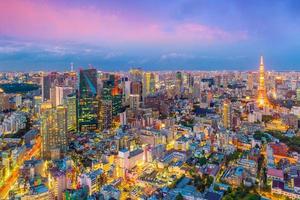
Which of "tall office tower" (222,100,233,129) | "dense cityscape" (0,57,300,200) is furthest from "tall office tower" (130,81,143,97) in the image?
"tall office tower" (222,100,233,129)

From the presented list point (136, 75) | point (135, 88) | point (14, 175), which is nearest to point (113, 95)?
point (135, 88)

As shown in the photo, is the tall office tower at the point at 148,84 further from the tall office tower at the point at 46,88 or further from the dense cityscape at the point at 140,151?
the tall office tower at the point at 46,88

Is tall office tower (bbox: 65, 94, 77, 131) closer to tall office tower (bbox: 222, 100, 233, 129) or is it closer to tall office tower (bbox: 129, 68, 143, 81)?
tall office tower (bbox: 222, 100, 233, 129)

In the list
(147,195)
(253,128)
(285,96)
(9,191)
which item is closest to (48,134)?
(9,191)

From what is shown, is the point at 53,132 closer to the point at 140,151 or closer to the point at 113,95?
the point at 140,151

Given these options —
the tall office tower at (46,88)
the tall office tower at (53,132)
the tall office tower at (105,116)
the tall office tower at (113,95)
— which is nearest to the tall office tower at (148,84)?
the tall office tower at (113,95)
